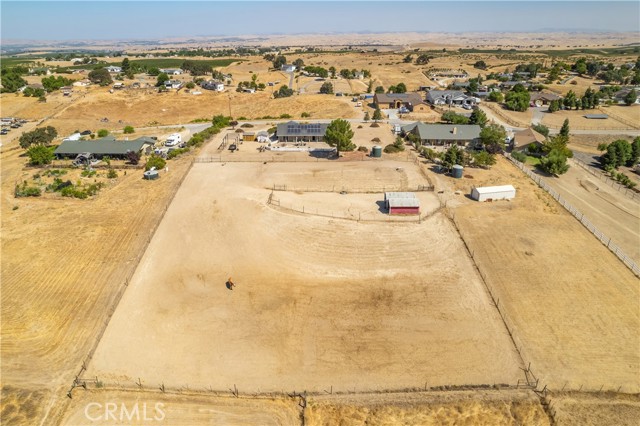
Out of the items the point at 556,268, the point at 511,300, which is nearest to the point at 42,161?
the point at 511,300

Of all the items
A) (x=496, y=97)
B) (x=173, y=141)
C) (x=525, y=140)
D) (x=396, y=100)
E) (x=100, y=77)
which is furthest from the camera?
(x=100, y=77)

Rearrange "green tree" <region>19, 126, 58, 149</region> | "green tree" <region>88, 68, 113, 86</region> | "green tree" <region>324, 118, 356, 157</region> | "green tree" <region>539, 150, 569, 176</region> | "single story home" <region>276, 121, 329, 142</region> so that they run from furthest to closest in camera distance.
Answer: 1. "green tree" <region>88, 68, 113, 86</region>
2. "single story home" <region>276, 121, 329, 142</region>
3. "green tree" <region>19, 126, 58, 149</region>
4. "green tree" <region>324, 118, 356, 157</region>
5. "green tree" <region>539, 150, 569, 176</region>

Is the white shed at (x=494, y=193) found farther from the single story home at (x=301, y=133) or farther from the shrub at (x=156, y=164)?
the shrub at (x=156, y=164)

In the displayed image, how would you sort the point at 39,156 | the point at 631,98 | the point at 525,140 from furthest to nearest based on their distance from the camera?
1. the point at 631,98
2. the point at 525,140
3. the point at 39,156

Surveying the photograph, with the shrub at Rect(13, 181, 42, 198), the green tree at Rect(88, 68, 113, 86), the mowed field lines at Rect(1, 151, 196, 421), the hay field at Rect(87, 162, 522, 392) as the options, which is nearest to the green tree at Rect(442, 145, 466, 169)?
the hay field at Rect(87, 162, 522, 392)

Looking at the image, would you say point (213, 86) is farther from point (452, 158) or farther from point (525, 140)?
point (525, 140)

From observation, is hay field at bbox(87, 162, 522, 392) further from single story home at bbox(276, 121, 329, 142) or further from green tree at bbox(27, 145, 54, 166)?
green tree at bbox(27, 145, 54, 166)

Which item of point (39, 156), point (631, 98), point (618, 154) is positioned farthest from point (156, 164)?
point (631, 98)

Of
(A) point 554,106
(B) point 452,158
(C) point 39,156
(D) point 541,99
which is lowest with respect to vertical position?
(C) point 39,156
